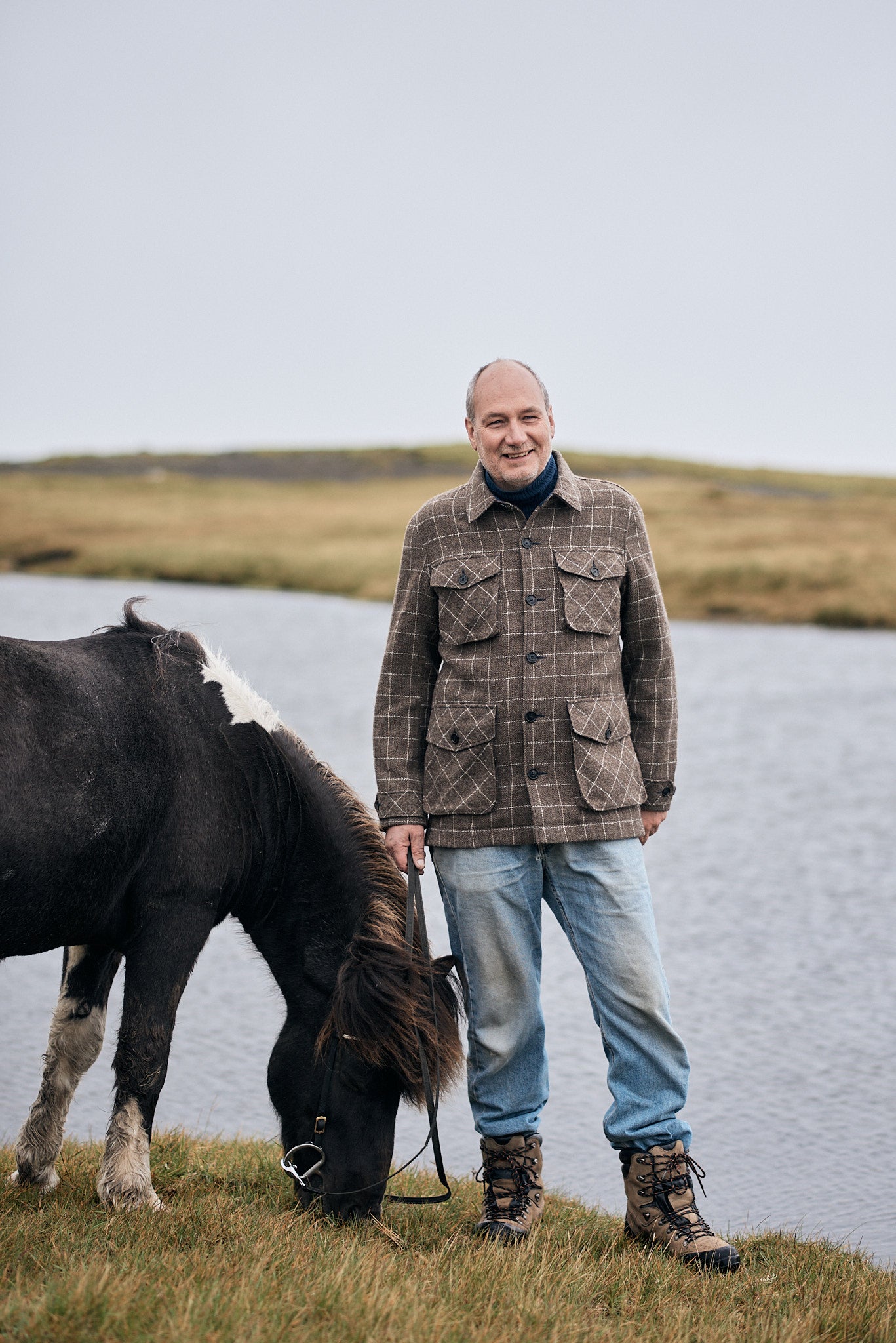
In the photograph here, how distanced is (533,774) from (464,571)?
686 millimetres

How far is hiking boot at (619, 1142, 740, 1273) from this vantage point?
3.89 m

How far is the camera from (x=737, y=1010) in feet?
24.0

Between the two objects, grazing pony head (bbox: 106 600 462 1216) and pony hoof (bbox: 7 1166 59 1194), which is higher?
grazing pony head (bbox: 106 600 462 1216)

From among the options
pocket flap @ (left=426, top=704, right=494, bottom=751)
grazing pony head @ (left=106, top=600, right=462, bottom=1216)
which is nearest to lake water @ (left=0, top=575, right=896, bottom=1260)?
grazing pony head @ (left=106, top=600, right=462, bottom=1216)

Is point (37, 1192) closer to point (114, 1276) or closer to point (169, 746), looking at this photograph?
point (114, 1276)

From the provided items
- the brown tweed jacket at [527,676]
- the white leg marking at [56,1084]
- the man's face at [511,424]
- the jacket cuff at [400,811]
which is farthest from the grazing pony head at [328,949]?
the man's face at [511,424]

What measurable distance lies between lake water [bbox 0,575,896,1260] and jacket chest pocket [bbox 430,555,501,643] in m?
1.36

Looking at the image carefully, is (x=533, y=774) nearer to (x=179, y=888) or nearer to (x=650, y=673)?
(x=650, y=673)

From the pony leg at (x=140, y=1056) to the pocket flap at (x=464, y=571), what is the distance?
4.47 feet

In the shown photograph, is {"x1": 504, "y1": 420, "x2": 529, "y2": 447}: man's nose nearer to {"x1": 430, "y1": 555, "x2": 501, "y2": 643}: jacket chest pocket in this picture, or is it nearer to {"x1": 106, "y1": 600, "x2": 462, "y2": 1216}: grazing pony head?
{"x1": 430, "y1": 555, "x2": 501, "y2": 643}: jacket chest pocket

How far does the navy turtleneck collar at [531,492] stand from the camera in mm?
4156

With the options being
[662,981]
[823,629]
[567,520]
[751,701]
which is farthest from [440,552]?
[823,629]

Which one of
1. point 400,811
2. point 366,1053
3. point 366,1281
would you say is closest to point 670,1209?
point 366,1053

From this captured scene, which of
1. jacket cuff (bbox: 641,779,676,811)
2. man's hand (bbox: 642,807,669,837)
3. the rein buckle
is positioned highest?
jacket cuff (bbox: 641,779,676,811)
